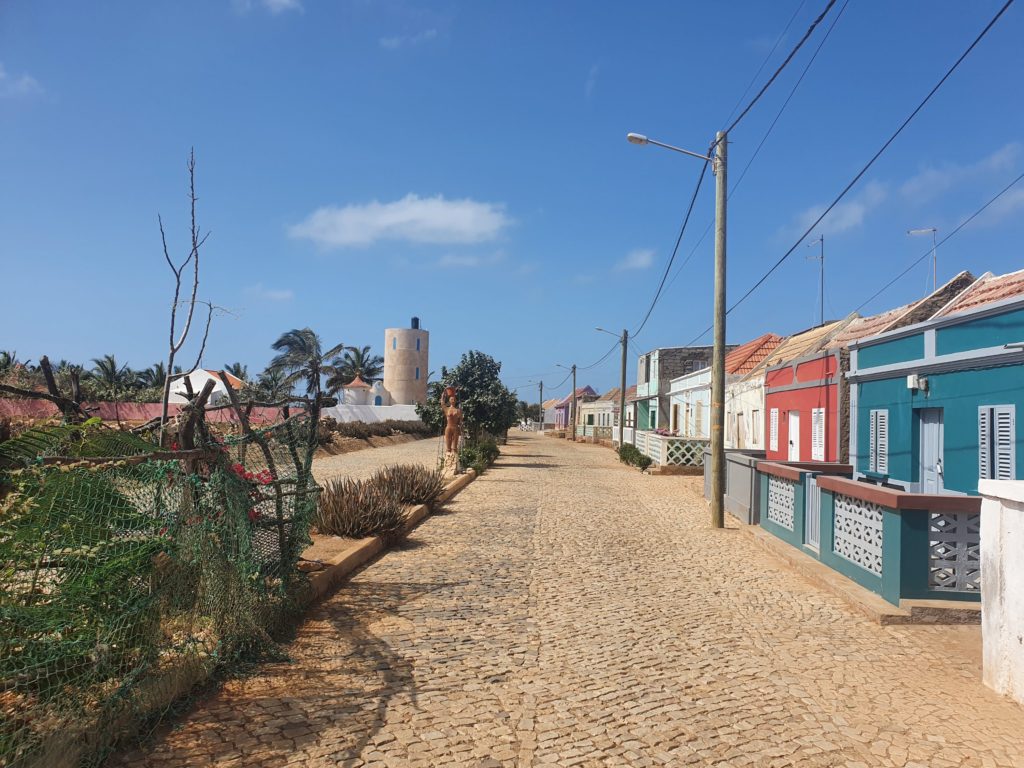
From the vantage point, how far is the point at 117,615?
3877mm

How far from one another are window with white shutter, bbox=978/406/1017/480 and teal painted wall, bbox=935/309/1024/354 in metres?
0.84

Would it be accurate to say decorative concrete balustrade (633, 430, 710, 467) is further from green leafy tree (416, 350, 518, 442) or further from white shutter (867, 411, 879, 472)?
white shutter (867, 411, 879, 472)

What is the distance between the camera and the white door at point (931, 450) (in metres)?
10.9

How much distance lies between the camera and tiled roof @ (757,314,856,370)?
19.0 m

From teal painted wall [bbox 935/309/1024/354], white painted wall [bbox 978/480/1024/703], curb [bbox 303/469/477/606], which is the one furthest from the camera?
teal painted wall [bbox 935/309/1024/354]

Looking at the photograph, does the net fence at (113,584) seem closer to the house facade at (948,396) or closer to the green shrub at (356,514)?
the green shrub at (356,514)

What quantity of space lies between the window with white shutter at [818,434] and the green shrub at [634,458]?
9.56 meters

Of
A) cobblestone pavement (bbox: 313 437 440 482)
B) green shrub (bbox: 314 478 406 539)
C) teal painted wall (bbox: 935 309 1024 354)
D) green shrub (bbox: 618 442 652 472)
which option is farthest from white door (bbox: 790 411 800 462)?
green shrub (bbox: 314 478 406 539)

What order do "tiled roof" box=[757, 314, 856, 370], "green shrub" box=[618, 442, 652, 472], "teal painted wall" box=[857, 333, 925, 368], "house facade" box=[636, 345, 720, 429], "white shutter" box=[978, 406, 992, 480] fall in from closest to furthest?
1. "white shutter" box=[978, 406, 992, 480]
2. "teal painted wall" box=[857, 333, 925, 368]
3. "tiled roof" box=[757, 314, 856, 370]
4. "green shrub" box=[618, 442, 652, 472]
5. "house facade" box=[636, 345, 720, 429]

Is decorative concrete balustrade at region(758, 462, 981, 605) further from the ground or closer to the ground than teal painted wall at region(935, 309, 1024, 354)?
closer to the ground

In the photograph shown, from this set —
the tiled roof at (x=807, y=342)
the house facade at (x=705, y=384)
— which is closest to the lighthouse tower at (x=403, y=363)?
the house facade at (x=705, y=384)

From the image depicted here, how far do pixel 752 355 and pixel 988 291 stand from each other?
59.4ft

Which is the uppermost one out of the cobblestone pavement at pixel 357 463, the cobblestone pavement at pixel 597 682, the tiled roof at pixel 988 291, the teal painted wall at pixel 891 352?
the tiled roof at pixel 988 291

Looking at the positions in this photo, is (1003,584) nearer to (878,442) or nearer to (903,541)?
(903,541)
